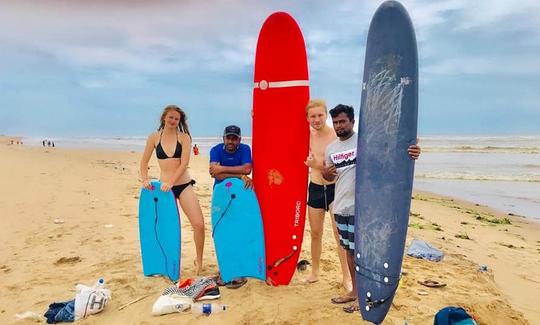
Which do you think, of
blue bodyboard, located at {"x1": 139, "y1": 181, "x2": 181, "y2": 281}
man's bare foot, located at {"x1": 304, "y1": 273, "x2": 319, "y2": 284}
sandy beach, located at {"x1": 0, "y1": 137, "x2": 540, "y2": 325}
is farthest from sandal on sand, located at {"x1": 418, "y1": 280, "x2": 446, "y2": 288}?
blue bodyboard, located at {"x1": 139, "y1": 181, "x2": 181, "y2": 281}

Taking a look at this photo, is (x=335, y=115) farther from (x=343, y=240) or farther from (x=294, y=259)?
(x=294, y=259)

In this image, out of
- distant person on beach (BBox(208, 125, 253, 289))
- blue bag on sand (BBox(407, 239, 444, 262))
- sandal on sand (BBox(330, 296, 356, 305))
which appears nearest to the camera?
sandal on sand (BBox(330, 296, 356, 305))

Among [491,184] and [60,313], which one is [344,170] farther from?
[491,184]

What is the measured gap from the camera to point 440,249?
520cm

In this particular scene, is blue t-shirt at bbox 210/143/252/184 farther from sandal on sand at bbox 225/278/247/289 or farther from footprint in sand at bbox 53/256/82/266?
footprint in sand at bbox 53/256/82/266

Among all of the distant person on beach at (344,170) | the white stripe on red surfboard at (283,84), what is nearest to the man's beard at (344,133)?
the distant person on beach at (344,170)

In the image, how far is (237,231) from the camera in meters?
3.86

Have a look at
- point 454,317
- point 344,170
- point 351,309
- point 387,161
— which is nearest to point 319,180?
point 344,170

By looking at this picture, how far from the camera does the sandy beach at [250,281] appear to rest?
3.22 m

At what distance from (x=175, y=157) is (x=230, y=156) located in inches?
20.8

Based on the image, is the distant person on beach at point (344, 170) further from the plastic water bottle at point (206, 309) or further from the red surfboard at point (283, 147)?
the plastic water bottle at point (206, 309)

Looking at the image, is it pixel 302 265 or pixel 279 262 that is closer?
pixel 279 262

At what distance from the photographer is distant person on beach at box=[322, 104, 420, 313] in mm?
3150

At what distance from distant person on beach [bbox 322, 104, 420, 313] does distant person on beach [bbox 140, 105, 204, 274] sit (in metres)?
1.35
